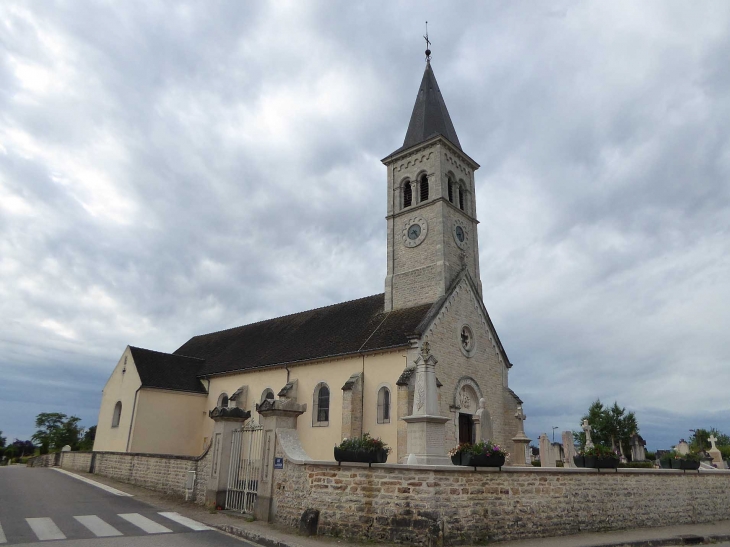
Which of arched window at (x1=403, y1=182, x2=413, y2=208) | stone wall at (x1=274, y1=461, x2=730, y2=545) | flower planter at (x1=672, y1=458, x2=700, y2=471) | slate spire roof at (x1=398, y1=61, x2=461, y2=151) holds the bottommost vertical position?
stone wall at (x1=274, y1=461, x2=730, y2=545)

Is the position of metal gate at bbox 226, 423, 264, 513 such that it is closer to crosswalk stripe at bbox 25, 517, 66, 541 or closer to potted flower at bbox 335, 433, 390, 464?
potted flower at bbox 335, 433, 390, 464

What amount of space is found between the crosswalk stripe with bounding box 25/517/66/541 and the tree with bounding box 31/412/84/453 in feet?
138

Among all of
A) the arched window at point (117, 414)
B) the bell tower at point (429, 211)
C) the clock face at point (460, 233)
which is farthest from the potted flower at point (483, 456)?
the arched window at point (117, 414)

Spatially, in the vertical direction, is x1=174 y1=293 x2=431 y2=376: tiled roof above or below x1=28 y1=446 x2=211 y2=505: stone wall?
above

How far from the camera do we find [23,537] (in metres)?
9.88

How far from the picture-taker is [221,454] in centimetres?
1398

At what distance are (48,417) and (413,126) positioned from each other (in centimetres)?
5328

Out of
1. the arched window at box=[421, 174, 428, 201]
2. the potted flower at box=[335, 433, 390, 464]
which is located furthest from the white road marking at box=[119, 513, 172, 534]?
the arched window at box=[421, 174, 428, 201]

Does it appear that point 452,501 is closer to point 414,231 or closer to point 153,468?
point 153,468

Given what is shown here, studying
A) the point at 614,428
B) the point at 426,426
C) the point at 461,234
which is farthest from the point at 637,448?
the point at 426,426

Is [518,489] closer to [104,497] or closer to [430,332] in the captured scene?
[430,332]

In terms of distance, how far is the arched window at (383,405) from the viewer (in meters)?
21.2

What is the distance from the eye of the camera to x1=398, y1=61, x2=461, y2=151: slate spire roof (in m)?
28.7

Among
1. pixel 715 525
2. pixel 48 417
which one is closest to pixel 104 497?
pixel 715 525
